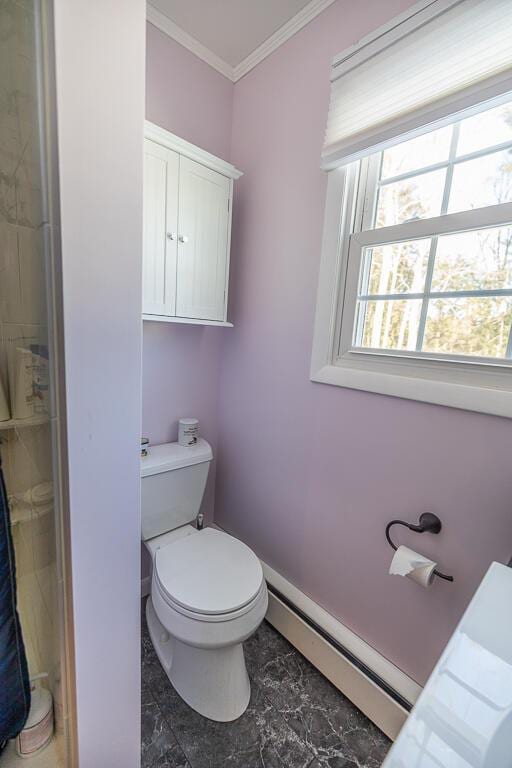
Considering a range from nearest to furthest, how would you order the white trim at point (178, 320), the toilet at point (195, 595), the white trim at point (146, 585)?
the toilet at point (195, 595)
the white trim at point (178, 320)
the white trim at point (146, 585)

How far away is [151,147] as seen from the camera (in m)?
1.18

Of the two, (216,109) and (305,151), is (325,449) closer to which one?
(305,151)

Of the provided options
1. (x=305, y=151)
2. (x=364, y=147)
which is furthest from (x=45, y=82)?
(x=305, y=151)

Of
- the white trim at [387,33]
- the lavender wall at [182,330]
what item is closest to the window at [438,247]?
the white trim at [387,33]

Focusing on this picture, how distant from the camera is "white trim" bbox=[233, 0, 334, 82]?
3.90 feet

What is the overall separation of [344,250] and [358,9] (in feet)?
2.52

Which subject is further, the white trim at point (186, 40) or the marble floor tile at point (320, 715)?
the white trim at point (186, 40)

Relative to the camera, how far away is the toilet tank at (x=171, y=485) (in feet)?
4.46

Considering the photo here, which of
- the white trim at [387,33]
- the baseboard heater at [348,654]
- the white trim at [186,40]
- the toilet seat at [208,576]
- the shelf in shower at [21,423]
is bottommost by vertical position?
the baseboard heater at [348,654]

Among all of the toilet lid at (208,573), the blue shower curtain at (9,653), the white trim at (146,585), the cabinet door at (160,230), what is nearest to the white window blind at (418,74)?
the cabinet door at (160,230)

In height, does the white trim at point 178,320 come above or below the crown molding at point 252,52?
below

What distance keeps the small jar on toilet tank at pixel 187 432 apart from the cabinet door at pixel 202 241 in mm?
511

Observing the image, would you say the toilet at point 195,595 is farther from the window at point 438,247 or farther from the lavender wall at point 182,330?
the window at point 438,247

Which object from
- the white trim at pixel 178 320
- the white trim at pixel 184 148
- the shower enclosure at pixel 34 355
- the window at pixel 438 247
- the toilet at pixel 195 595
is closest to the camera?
the shower enclosure at pixel 34 355
